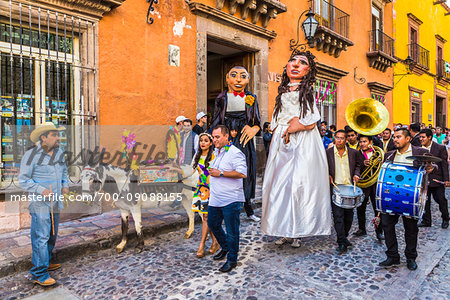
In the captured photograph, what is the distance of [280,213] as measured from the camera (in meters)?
3.78

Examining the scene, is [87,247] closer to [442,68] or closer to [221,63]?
[221,63]

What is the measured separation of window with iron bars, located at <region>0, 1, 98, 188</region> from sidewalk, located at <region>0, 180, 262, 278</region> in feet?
3.42

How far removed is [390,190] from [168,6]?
5317 mm

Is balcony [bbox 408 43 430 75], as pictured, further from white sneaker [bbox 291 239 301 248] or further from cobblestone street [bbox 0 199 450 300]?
white sneaker [bbox 291 239 301 248]

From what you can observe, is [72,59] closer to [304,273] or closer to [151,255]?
[151,255]

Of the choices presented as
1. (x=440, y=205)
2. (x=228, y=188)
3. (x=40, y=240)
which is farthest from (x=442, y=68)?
(x=40, y=240)

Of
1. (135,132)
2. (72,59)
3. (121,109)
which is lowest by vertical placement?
(135,132)

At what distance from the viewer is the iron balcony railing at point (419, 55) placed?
640 inches

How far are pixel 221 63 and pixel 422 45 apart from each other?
45.5 ft

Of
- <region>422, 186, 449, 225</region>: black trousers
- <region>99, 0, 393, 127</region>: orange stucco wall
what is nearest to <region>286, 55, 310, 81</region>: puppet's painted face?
<region>422, 186, 449, 225</region>: black trousers

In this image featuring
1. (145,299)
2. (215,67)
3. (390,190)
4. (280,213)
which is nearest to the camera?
(145,299)

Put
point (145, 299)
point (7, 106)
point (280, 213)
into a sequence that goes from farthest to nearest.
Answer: point (7, 106)
point (280, 213)
point (145, 299)

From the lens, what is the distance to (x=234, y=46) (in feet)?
26.4

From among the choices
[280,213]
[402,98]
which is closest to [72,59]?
[280,213]
